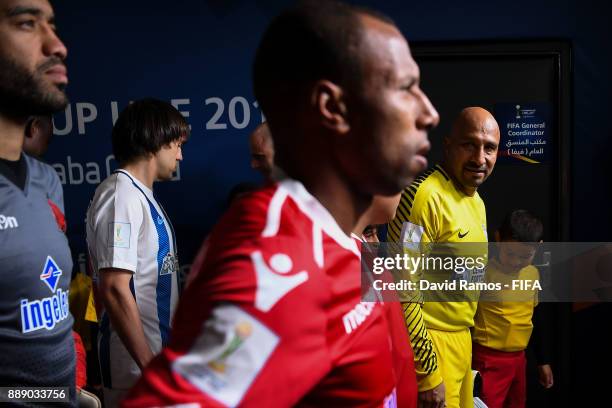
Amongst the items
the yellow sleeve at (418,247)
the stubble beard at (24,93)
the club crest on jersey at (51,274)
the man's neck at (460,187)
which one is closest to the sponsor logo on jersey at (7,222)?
the club crest on jersey at (51,274)

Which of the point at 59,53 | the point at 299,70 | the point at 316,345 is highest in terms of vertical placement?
the point at 59,53

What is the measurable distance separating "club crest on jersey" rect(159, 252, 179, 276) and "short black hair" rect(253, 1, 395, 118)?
1.23m

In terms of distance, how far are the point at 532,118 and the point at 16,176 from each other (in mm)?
2711

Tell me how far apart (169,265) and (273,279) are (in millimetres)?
1358

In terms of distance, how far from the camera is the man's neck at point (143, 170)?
6.27 ft

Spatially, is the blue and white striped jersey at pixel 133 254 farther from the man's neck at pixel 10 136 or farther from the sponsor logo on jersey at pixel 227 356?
the sponsor logo on jersey at pixel 227 356

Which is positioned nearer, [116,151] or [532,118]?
[116,151]

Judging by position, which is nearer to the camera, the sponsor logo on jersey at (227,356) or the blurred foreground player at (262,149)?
the sponsor logo on jersey at (227,356)

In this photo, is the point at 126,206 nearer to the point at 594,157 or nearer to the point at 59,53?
the point at 59,53

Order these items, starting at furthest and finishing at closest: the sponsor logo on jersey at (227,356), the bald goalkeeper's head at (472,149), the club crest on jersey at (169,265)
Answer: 1. the bald goalkeeper's head at (472,149)
2. the club crest on jersey at (169,265)
3. the sponsor logo on jersey at (227,356)

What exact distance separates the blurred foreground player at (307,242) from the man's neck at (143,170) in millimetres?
1230

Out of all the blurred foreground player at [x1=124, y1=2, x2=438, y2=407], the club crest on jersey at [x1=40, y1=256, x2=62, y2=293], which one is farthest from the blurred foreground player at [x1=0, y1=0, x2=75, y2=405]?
the blurred foreground player at [x1=124, y1=2, x2=438, y2=407]

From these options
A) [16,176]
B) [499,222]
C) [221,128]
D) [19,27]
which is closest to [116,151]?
[16,176]

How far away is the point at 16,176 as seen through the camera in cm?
121
